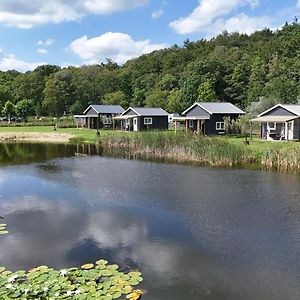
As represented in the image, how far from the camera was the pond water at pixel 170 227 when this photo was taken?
9.28 meters

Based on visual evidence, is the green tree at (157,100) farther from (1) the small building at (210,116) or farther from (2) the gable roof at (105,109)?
(1) the small building at (210,116)

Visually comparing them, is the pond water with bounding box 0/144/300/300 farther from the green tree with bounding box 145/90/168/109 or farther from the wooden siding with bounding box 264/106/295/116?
the green tree with bounding box 145/90/168/109

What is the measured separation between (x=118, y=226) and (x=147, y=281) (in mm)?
4260

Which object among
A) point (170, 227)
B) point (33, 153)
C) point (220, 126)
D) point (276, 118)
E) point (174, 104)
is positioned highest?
point (174, 104)

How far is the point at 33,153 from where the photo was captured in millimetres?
33844

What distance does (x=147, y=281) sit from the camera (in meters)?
8.98

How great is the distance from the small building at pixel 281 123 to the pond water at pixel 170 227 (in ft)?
41.8

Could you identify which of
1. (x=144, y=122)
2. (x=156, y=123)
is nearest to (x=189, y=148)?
(x=144, y=122)

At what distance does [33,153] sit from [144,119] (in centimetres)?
1866

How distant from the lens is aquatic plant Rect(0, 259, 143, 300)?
301 inches

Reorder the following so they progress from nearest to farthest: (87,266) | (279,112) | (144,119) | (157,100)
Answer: (87,266) → (279,112) → (144,119) → (157,100)

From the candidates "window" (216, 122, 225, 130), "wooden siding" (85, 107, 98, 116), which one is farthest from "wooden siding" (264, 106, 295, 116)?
"wooden siding" (85, 107, 98, 116)

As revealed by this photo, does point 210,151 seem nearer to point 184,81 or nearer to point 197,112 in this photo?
point 197,112

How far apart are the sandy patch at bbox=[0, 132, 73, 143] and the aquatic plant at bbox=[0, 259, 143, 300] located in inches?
1442
